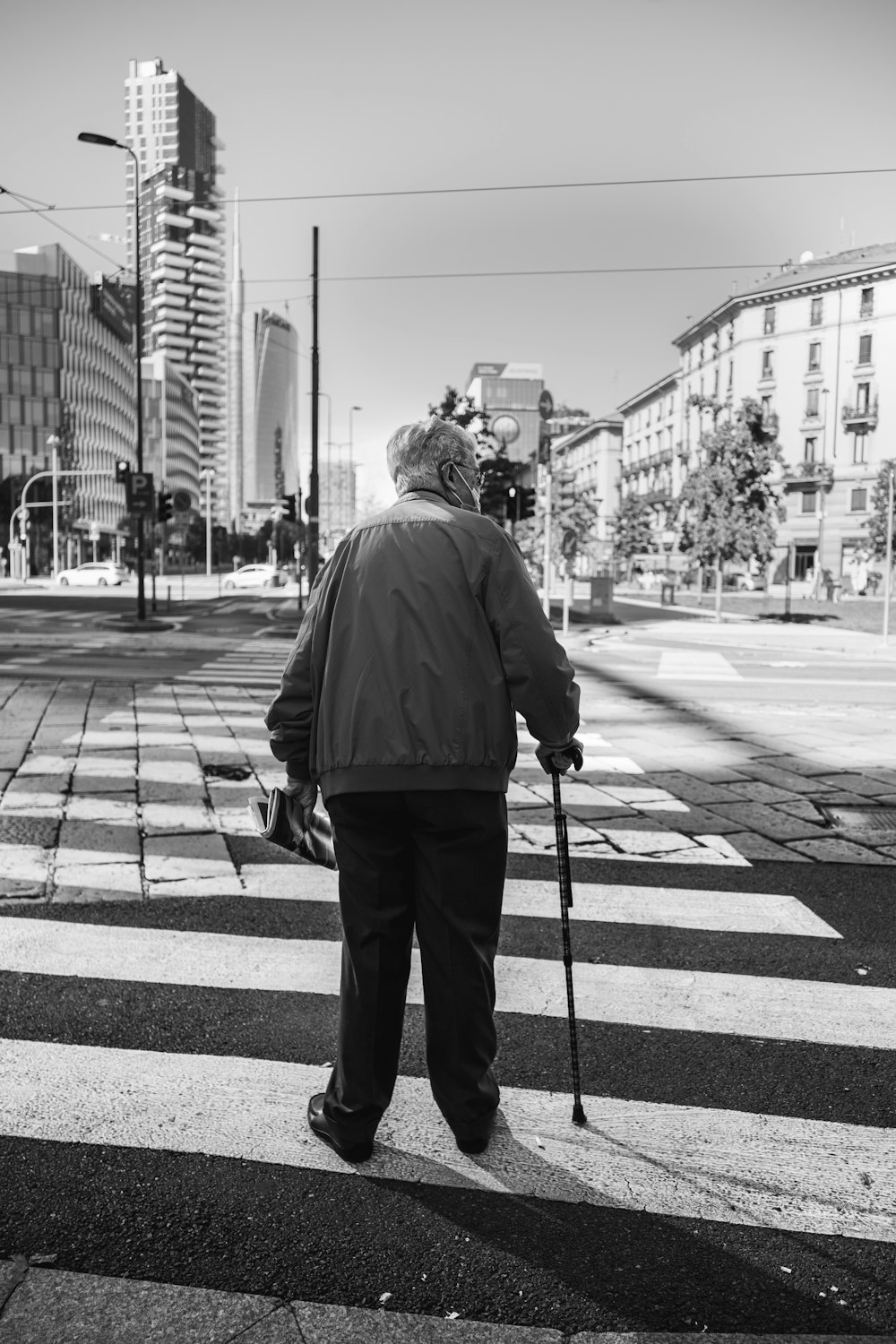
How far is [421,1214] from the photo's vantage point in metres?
2.66

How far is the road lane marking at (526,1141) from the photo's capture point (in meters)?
2.75

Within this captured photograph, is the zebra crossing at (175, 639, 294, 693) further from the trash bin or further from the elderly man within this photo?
the trash bin

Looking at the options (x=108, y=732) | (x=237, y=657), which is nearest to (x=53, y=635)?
(x=237, y=657)

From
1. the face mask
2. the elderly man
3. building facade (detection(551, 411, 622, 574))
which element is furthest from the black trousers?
building facade (detection(551, 411, 622, 574))

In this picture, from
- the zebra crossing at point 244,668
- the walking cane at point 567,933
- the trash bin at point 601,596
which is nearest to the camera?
the walking cane at point 567,933

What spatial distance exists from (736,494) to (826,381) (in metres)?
38.6

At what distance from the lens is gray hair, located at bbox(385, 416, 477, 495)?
300 cm

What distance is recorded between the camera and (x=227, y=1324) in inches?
89.1

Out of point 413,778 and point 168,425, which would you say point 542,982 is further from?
point 168,425

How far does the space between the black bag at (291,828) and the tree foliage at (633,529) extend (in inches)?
2871

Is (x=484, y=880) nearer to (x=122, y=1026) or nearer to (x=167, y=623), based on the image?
(x=122, y=1026)

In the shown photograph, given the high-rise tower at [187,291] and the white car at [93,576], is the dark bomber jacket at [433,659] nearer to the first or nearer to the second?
the white car at [93,576]

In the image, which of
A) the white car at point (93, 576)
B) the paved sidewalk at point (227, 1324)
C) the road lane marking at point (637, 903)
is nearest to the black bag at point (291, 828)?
the paved sidewalk at point (227, 1324)

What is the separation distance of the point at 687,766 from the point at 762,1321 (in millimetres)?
6591
